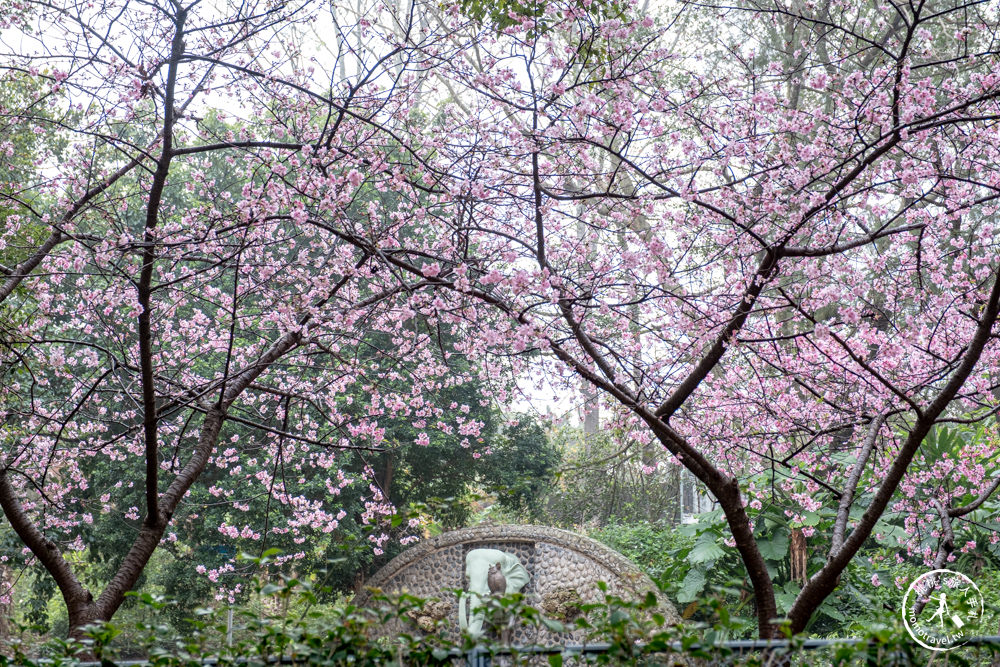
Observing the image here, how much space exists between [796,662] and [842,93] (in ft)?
8.72

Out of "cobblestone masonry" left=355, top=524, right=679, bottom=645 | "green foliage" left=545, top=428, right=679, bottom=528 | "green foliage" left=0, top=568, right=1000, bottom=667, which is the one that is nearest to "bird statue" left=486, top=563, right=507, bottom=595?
"cobblestone masonry" left=355, top=524, right=679, bottom=645

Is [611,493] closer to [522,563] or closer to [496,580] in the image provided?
[522,563]

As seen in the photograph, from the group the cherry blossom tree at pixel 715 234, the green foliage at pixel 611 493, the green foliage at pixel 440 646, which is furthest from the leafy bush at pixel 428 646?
the green foliage at pixel 611 493

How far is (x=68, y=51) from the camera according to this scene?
3660mm

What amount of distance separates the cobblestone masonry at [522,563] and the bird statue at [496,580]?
459 mm

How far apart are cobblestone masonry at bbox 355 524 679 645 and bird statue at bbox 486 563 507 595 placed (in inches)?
18.1

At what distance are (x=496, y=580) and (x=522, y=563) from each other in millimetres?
706

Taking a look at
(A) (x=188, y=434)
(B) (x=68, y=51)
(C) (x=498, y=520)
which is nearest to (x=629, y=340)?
(B) (x=68, y=51)

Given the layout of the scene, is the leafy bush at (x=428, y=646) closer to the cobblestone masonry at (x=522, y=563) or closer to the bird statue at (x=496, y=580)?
the bird statue at (x=496, y=580)

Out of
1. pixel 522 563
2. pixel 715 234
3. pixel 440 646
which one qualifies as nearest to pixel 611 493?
pixel 522 563

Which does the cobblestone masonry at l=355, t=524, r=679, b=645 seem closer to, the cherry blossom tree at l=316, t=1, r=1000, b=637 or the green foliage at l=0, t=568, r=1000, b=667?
the cherry blossom tree at l=316, t=1, r=1000, b=637

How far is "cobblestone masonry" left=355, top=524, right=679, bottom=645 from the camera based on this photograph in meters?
8.69

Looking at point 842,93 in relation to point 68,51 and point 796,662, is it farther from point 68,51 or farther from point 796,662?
point 68,51

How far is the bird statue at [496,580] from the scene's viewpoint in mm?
8484
